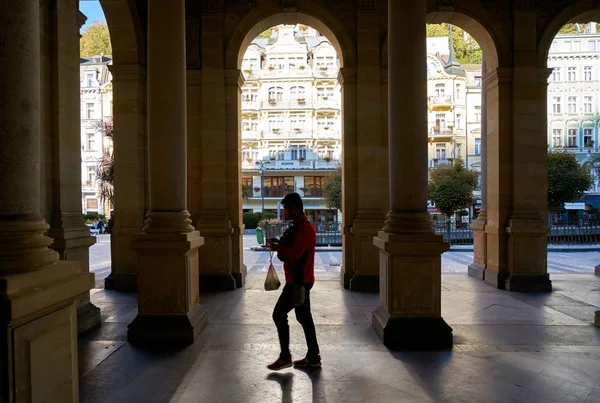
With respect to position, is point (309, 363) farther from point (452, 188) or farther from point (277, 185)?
point (277, 185)

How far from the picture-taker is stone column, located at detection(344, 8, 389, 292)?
33.7 ft

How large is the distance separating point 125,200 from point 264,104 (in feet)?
122

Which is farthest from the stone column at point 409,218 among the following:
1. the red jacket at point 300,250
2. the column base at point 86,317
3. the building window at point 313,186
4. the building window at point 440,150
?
the building window at point 440,150

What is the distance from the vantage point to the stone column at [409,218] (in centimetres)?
582

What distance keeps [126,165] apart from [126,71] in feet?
7.67

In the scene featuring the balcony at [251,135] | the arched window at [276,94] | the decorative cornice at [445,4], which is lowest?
the decorative cornice at [445,4]

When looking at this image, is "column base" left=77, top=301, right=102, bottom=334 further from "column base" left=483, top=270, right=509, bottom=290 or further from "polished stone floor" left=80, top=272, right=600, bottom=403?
"column base" left=483, top=270, right=509, bottom=290

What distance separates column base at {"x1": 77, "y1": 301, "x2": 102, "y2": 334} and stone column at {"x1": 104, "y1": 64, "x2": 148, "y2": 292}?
3.38 metres

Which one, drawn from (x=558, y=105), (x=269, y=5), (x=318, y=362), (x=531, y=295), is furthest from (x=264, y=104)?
(x=318, y=362)

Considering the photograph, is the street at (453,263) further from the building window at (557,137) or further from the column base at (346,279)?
the building window at (557,137)

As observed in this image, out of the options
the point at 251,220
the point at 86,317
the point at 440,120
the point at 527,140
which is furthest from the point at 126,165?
the point at 440,120

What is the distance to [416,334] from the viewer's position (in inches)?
228

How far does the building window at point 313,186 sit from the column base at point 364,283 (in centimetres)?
3697

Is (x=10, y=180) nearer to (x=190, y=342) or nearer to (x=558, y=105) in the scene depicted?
(x=190, y=342)
